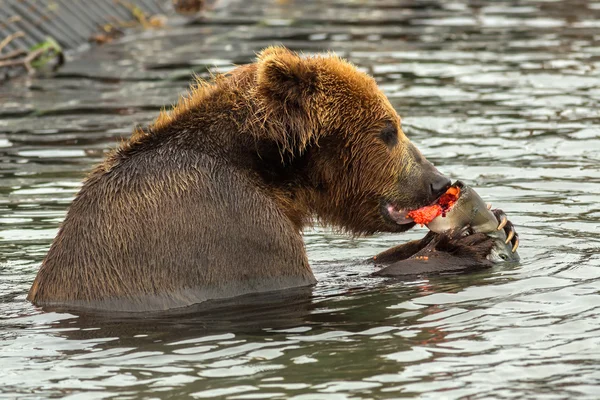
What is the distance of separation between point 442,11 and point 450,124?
10.4m

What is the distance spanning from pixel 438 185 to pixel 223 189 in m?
1.66

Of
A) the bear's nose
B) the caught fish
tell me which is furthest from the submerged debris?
the bear's nose

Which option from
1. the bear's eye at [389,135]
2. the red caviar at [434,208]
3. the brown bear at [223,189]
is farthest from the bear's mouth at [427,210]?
the bear's eye at [389,135]

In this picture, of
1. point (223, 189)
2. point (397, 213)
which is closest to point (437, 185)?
point (397, 213)

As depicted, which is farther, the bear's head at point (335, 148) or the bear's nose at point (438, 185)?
the bear's nose at point (438, 185)

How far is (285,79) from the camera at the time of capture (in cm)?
874

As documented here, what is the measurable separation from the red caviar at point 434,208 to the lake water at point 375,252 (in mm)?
459

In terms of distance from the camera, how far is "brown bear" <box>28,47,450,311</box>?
8.45 meters

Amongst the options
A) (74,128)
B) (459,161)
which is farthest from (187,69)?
(459,161)

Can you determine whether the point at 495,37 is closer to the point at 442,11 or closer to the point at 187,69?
the point at 442,11

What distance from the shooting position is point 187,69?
20.0m

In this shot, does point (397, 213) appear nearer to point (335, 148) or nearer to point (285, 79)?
point (335, 148)

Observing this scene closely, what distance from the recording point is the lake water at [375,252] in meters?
7.02

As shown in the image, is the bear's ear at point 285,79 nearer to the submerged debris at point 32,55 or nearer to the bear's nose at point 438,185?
the bear's nose at point 438,185
